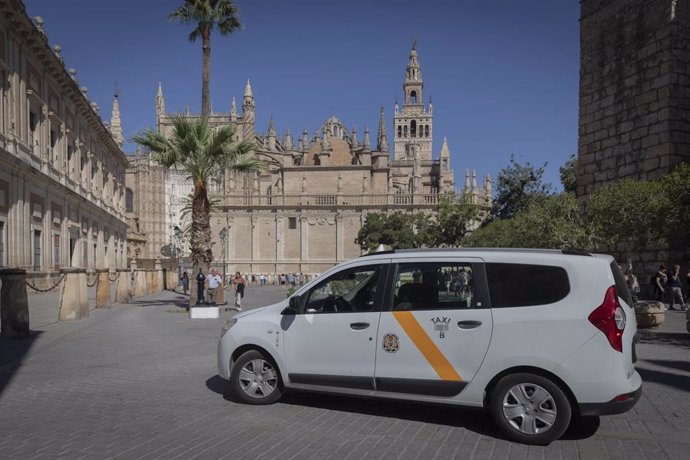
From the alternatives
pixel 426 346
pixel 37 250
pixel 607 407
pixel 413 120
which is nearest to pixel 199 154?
pixel 37 250

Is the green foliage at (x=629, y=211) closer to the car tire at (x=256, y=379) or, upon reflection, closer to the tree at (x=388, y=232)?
the car tire at (x=256, y=379)

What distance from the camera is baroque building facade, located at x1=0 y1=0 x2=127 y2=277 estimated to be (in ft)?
68.4

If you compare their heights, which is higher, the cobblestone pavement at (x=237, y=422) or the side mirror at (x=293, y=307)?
the side mirror at (x=293, y=307)

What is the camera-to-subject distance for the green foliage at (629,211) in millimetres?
14641

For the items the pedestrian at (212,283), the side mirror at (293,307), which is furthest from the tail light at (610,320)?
the pedestrian at (212,283)

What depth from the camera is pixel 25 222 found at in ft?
73.3

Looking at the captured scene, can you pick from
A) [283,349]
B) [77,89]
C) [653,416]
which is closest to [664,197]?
[653,416]

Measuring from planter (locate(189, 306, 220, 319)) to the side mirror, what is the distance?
10.7 metres

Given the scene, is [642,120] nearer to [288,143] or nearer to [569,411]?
[569,411]

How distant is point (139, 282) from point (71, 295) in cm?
1171

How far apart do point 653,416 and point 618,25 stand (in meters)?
18.1

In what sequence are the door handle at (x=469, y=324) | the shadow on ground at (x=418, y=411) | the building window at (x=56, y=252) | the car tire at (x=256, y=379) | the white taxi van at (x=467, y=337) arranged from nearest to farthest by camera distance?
1. the white taxi van at (x=467, y=337)
2. the door handle at (x=469, y=324)
3. the shadow on ground at (x=418, y=411)
4. the car tire at (x=256, y=379)
5. the building window at (x=56, y=252)

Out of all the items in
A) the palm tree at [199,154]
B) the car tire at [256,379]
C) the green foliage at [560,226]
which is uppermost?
the palm tree at [199,154]

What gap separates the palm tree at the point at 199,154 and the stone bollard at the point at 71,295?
4499mm
